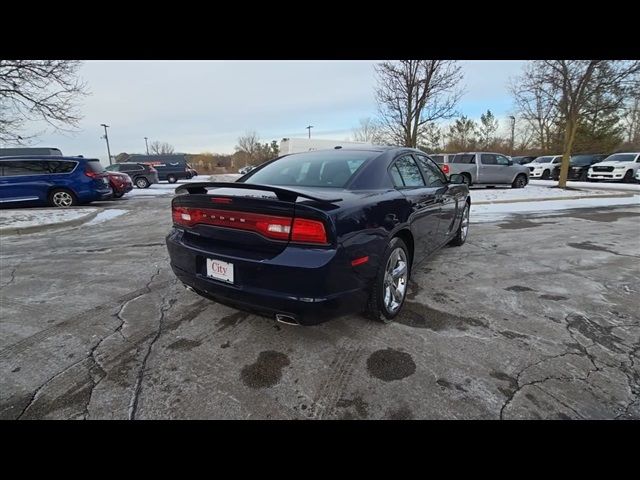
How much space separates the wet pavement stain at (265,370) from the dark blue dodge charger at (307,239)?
0.37 m

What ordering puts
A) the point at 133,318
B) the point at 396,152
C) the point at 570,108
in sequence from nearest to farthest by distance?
the point at 133,318, the point at 396,152, the point at 570,108

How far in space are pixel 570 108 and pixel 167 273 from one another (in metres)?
16.0

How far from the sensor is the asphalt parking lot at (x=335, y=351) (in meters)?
1.92

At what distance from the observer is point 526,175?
52.8 feet

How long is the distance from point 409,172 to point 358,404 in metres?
2.47

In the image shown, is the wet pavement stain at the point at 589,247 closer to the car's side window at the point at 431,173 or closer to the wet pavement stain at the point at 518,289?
the wet pavement stain at the point at 518,289

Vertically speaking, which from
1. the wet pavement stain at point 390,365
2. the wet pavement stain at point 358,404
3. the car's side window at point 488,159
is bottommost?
the wet pavement stain at point 358,404

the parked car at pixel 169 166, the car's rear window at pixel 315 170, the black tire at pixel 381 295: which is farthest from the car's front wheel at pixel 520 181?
the parked car at pixel 169 166

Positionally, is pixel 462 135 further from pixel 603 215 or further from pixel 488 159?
pixel 603 215

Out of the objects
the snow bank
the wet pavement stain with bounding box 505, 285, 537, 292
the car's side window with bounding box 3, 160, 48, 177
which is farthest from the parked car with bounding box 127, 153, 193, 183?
the wet pavement stain with bounding box 505, 285, 537, 292

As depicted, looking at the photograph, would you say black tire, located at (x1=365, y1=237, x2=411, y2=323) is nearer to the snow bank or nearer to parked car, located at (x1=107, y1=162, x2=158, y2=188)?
the snow bank

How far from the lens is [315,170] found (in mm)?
3123
